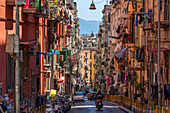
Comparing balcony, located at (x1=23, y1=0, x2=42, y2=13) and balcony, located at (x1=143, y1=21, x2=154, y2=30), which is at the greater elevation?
balcony, located at (x1=23, y1=0, x2=42, y2=13)

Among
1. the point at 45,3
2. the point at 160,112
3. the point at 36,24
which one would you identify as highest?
the point at 45,3

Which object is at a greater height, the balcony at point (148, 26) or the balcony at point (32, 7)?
the balcony at point (32, 7)

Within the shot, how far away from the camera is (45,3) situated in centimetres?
3212

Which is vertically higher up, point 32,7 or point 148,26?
point 32,7

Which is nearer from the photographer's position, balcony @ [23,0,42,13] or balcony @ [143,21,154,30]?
balcony @ [23,0,42,13]

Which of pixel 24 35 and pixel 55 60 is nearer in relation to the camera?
pixel 24 35

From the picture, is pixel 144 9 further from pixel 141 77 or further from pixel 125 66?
pixel 125 66

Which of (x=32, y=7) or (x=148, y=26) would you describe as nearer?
(x=32, y=7)

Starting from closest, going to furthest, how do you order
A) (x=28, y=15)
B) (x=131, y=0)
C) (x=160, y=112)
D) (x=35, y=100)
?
(x=160, y=112), (x=35, y=100), (x=28, y=15), (x=131, y=0)

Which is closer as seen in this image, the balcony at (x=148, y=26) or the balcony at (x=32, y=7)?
the balcony at (x=32, y=7)

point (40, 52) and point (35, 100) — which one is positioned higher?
point (40, 52)

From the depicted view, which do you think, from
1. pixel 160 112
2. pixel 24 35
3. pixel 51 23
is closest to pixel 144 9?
pixel 51 23

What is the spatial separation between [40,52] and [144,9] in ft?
38.0

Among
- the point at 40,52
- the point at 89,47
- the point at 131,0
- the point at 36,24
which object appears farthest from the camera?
the point at 89,47
